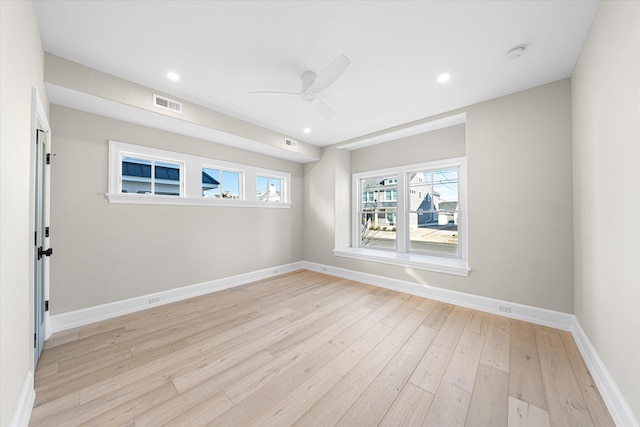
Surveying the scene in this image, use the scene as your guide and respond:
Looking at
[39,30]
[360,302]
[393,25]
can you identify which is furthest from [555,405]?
[39,30]

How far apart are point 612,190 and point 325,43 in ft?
7.93

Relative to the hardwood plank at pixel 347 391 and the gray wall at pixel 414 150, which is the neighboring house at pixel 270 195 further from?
the hardwood plank at pixel 347 391

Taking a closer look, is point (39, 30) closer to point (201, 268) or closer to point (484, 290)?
point (201, 268)

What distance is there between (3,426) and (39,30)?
9.02 feet

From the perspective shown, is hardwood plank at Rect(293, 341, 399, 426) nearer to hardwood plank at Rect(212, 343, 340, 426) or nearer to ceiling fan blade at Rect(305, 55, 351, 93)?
hardwood plank at Rect(212, 343, 340, 426)

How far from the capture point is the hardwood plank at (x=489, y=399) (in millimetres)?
1427

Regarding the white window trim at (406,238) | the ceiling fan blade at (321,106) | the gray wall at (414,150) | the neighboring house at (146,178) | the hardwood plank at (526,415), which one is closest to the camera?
the hardwood plank at (526,415)

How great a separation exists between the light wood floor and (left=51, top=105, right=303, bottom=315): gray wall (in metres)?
0.48

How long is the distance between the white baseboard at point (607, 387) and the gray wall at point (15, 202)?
3.32 metres

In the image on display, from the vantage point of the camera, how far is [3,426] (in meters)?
1.12

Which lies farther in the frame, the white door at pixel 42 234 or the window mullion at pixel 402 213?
the window mullion at pixel 402 213

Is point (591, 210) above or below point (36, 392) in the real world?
above

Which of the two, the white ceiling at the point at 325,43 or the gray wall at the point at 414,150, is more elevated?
the white ceiling at the point at 325,43

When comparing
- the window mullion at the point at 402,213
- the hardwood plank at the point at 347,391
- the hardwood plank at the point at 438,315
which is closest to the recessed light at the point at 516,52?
the window mullion at the point at 402,213
